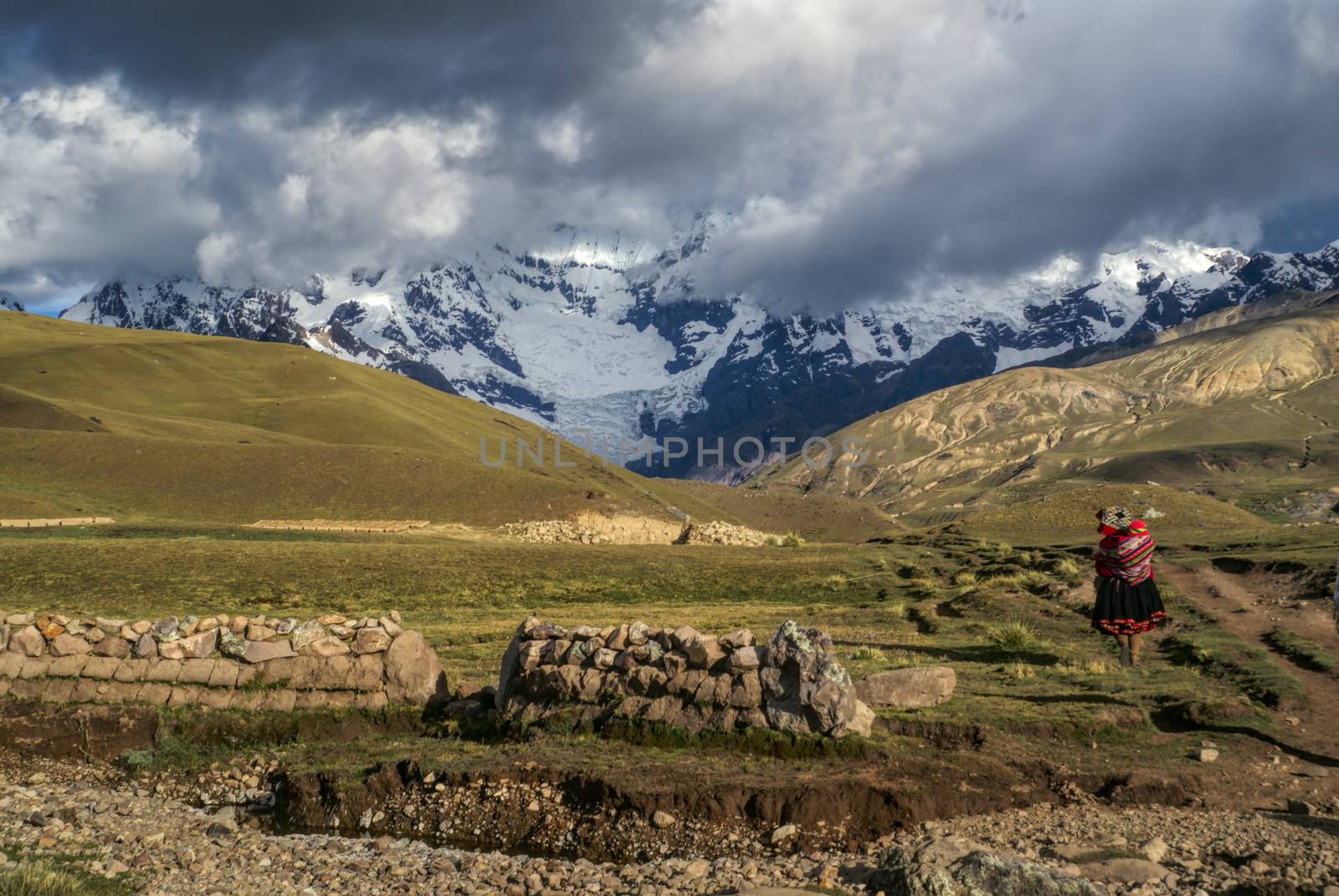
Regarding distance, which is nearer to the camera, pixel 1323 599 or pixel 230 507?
pixel 1323 599

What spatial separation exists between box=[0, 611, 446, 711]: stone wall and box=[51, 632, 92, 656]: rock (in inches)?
0.7

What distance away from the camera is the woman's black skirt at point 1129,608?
2195cm

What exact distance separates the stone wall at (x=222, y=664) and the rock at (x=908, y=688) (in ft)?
27.8

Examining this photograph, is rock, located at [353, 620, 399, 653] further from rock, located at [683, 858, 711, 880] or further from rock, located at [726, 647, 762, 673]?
rock, located at [683, 858, 711, 880]

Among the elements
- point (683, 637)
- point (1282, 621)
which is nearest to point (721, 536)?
point (1282, 621)

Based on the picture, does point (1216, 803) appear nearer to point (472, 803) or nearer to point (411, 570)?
point (472, 803)

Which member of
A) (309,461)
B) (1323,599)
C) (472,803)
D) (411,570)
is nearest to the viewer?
(472,803)

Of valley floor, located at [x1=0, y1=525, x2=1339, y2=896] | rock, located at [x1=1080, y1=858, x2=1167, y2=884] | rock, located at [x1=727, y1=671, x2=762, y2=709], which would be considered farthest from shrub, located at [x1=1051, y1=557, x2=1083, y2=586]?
rock, located at [x1=1080, y1=858, x2=1167, y2=884]

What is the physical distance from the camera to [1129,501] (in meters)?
81.1

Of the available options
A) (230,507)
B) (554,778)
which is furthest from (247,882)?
(230,507)

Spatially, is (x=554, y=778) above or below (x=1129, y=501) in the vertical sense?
below

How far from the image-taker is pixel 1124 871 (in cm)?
1134

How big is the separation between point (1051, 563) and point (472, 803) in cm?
3657

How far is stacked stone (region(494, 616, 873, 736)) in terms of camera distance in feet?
54.7
